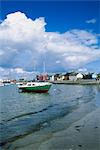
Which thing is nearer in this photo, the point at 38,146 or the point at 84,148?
the point at 84,148

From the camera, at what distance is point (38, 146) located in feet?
50.2

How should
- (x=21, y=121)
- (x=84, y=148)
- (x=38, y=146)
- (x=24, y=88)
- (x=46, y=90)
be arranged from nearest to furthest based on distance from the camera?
(x=84, y=148)
(x=38, y=146)
(x=21, y=121)
(x=46, y=90)
(x=24, y=88)

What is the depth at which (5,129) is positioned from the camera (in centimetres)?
2164

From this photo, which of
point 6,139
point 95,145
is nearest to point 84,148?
point 95,145

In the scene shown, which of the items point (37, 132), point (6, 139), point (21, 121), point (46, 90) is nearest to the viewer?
point (6, 139)

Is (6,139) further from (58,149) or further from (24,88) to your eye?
(24,88)

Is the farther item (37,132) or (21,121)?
(21,121)

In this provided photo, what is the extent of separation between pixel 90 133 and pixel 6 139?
4.87 meters

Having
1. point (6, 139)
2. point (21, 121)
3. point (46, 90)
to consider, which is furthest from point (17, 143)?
point (46, 90)

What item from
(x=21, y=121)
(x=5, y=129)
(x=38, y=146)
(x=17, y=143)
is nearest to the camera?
(x=38, y=146)

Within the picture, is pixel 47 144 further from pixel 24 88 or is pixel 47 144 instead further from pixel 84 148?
pixel 24 88

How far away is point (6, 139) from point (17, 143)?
164cm

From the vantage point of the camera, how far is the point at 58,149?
14164 millimetres

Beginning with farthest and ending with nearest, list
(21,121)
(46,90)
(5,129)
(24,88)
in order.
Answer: (24,88) → (46,90) → (21,121) → (5,129)
